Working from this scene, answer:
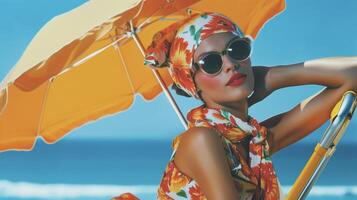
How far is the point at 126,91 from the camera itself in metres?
2.51

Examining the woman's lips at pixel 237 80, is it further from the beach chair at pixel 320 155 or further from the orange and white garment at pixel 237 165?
the beach chair at pixel 320 155

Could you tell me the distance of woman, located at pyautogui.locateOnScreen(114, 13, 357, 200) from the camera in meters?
1.80

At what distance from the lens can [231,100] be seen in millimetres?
1928

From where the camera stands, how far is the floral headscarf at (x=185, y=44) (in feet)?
6.30

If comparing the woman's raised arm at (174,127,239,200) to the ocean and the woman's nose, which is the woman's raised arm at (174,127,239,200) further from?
the ocean

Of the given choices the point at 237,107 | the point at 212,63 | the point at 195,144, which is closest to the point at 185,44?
the point at 212,63

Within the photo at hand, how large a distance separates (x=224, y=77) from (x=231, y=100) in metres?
0.06

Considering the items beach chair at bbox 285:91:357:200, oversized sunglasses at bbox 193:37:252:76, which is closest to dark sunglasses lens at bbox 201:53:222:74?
oversized sunglasses at bbox 193:37:252:76

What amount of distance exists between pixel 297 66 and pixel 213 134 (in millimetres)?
346

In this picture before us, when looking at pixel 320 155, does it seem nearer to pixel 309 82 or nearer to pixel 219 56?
pixel 309 82

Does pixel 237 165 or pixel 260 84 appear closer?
pixel 237 165

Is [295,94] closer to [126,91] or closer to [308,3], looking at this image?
[308,3]

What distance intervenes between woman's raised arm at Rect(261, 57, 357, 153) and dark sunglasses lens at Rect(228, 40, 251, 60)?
12 centimetres

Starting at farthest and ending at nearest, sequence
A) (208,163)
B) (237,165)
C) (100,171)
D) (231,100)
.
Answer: (100,171) < (231,100) < (237,165) < (208,163)
